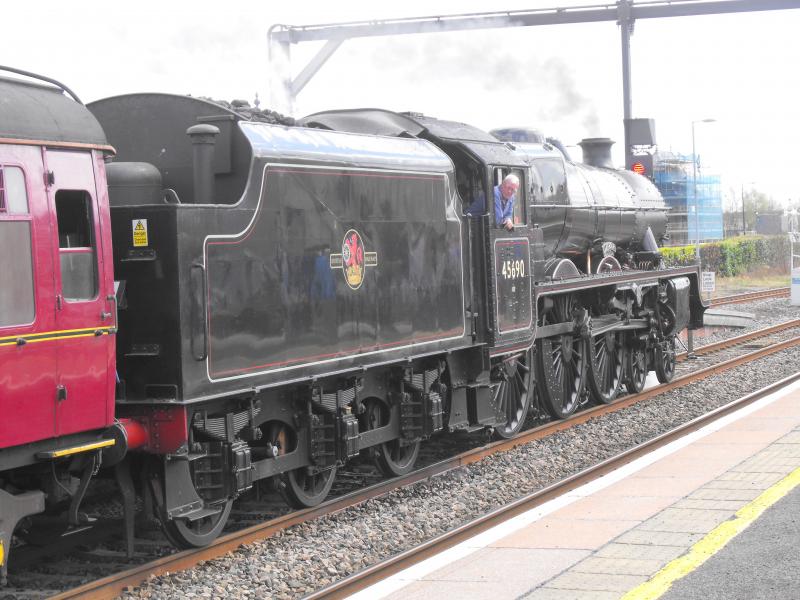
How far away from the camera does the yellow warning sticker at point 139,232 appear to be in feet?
22.1

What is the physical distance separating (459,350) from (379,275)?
199 cm

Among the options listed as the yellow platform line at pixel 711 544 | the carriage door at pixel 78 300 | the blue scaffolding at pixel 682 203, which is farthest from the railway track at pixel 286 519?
the blue scaffolding at pixel 682 203

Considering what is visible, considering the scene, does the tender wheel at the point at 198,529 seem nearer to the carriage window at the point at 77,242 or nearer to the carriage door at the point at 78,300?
the carriage door at the point at 78,300

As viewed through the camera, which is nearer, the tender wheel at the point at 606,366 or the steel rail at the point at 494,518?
the steel rail at the point at 494,518

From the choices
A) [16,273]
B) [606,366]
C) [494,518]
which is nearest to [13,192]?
[16,273]

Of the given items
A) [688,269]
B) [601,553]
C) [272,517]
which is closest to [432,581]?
[601,553]

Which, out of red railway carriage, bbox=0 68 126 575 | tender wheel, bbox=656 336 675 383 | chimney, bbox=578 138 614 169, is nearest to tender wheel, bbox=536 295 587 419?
tender wheel, bbox=656 336 675 383

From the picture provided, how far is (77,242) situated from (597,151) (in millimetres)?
11619

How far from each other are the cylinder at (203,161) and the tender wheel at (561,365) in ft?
20.2

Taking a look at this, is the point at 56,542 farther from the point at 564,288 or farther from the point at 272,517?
the point at 564,288

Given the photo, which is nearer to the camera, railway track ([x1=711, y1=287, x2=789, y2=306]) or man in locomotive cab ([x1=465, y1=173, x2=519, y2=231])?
man in locomotive cab ([x1=465, y1=173, x2=519, y2=231])

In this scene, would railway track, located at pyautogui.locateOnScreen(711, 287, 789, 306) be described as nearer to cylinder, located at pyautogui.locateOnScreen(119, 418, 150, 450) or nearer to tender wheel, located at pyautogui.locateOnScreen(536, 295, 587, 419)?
tender wheel, located at pyautogui.locateOnScreen(536, 295, 587, 419)

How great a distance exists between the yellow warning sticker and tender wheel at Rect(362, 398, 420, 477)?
3.08 m

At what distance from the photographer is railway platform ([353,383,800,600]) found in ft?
19.3
